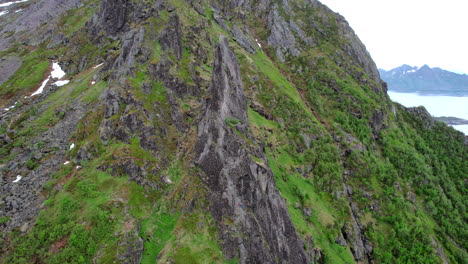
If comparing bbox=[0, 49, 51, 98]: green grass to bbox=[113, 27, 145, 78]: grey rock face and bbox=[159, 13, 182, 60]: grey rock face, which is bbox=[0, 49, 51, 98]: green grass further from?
bbox=[159, 13, 182, 60]: grey rock face

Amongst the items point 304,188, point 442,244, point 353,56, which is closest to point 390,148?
point 442,244

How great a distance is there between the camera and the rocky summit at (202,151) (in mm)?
24609

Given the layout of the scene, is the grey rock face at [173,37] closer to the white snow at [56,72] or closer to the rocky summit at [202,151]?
the rocky summit at [202,151]

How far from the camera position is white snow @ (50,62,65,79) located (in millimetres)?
54994

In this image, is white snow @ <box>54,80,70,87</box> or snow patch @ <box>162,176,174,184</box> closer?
snow patch @ <box>162,176,174,184</box>

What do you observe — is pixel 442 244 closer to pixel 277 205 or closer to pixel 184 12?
pixel 277 205

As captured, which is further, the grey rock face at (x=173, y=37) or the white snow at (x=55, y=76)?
the white snow at (x=55, y=76)

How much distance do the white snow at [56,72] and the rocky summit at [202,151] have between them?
0.43m

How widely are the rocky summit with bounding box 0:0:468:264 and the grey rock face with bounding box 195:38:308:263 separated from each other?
0.16 metres

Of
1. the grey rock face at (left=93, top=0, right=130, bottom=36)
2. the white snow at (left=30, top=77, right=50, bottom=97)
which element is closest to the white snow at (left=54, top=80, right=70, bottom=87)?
the white snow at (left=30, top=77, right=50, bottom=97)

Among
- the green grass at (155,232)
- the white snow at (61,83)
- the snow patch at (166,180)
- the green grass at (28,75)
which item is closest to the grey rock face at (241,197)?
the snow patch at (166,180)

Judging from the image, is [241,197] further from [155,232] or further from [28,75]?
[28,75]

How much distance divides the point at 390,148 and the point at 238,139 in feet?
170

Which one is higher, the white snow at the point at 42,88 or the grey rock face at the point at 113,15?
the grey rock face at the point at 113,15
